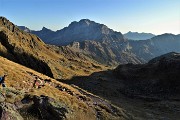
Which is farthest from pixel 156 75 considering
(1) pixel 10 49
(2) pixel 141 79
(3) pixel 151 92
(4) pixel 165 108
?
(1) pixel 10 49

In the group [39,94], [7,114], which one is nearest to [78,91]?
[39,94]

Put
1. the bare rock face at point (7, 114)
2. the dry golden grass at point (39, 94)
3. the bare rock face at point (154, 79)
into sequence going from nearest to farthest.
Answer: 1. the bare rock face at point (7, 114)
2. the dry golden grass at point (39, 94)
3. the bare rock face at point (154, 79)

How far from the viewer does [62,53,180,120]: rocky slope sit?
276 ft

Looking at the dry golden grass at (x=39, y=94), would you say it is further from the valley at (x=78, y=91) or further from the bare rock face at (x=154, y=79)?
the bare rock face at (x=154, y=79)

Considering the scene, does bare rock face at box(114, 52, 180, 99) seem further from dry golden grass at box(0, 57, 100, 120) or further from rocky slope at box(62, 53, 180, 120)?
dry golden grass at box(0, 57, 100, 120)

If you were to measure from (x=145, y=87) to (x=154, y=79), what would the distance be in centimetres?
1047

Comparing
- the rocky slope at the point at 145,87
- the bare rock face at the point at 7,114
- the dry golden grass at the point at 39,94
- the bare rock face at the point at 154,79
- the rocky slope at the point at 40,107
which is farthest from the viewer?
the bare rock face at the point at 154,79

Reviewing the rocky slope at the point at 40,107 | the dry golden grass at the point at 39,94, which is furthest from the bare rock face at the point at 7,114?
the dry golden grass at the point at 39,94

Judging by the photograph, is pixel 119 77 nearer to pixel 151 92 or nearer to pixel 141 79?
pixel 141 79

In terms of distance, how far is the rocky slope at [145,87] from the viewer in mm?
84250

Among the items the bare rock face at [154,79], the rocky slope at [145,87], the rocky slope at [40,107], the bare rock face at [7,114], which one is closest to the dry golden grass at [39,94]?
the rocky slope at [40,107]

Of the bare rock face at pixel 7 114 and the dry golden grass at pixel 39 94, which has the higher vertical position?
the bare rock face at pixel 7 114

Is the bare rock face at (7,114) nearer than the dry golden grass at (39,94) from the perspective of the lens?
Yes

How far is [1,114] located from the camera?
66.5ft
